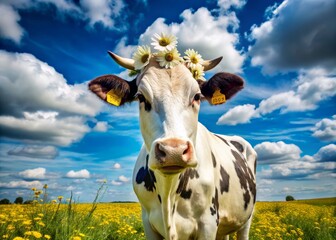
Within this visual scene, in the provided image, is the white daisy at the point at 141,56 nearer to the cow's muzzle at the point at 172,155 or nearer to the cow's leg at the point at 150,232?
the cow's muzzle at the point at 172,155

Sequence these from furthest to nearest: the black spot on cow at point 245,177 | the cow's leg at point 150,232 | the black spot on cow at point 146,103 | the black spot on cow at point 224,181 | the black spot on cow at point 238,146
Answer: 1. the black spot on cow at point 238,146
2. the black spot on cow at point 245,177
3. the black spot on cow at point 224,181
4. the cow's leg at point 150,232
5. the black spot on cow at point 146,103

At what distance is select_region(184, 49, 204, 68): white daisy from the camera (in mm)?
4461

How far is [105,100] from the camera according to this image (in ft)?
15.0

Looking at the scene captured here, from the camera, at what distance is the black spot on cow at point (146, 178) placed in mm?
4448

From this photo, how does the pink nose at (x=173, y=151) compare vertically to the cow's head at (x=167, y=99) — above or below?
below

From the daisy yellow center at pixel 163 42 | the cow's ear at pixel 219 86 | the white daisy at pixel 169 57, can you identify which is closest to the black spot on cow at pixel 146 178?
the cow's ear at pixel 219 86

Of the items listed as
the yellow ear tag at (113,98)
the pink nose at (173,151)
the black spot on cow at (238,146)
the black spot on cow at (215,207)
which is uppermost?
the black spot on cow at (238,146)

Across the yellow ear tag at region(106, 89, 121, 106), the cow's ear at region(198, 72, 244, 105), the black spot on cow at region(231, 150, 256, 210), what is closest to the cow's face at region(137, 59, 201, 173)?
the yellow ear tag at region(106, 89, 121, 106)

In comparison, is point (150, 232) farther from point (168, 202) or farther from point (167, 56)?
point (167, 56)

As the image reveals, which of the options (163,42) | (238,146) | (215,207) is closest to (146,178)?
(215,207)

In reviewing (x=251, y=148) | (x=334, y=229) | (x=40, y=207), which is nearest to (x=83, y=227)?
(x=40, y=207)

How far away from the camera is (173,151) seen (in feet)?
10.2

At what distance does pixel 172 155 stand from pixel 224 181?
8.30ft

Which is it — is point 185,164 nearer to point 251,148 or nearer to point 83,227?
point 83,227
